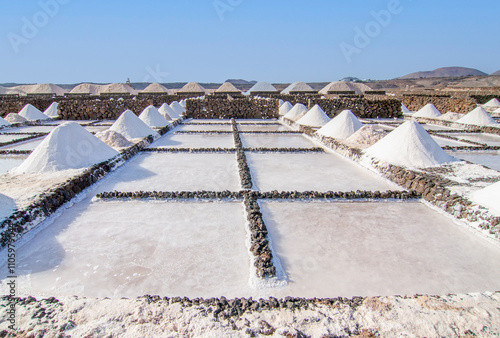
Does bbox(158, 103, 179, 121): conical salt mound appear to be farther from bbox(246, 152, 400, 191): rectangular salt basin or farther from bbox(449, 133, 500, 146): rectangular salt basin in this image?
bbox(449, 133, 500, 146): rectangular salt basin

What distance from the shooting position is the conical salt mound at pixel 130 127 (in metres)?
10.5

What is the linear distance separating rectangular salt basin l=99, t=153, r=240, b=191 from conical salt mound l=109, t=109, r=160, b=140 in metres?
2.33

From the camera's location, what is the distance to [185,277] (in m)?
3.01

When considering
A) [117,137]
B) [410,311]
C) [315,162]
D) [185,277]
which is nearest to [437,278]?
[410,311]

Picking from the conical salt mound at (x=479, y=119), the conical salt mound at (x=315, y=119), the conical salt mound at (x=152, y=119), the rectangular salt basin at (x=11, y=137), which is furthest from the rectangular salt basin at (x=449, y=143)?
the rectangular salt basin at (x=11, y=137)

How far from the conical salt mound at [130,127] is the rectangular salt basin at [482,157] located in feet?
32.0

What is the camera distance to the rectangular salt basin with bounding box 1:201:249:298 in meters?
2.87

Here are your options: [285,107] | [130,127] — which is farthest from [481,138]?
[130,127]

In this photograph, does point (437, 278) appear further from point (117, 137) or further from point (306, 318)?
point (117, 137)

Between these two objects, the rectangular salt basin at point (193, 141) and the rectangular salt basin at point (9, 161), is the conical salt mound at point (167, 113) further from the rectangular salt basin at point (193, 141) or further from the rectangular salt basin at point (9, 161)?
the rectangular salt basin at point (9, 161)

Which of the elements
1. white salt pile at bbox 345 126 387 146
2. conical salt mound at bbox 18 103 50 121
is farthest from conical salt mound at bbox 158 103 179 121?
white salt pile at bbox 345 126 387 146

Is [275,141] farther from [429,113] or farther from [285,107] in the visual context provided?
[429,113]

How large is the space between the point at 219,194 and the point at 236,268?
2.06 metres

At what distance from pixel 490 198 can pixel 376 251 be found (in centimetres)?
210
